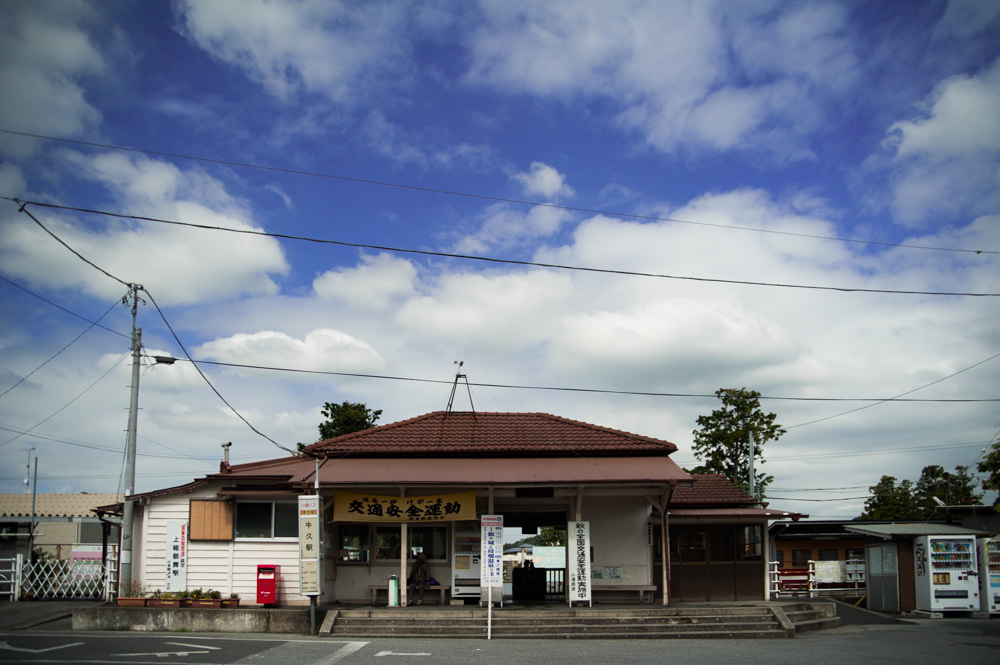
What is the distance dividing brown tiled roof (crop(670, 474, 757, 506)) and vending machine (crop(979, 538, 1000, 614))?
5.49 meters

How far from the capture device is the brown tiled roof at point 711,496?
1945cm

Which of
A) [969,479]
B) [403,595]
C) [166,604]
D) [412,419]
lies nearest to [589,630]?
[403,595]

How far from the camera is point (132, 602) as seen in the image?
1597cm

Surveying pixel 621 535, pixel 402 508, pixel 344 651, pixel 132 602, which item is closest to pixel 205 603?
pixel 132 602

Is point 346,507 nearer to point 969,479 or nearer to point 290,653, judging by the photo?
point 290,653

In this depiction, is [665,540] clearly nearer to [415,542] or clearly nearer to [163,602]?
[415,542]

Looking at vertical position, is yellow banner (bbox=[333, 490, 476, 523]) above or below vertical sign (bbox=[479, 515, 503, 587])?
above

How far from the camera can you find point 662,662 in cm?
1142

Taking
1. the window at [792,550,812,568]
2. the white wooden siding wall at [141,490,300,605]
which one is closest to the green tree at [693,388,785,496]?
the window at [792,550,812,568]

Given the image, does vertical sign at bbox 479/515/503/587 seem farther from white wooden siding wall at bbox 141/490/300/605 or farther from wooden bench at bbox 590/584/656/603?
white wooden siding wall at bbox 141/490/300/605

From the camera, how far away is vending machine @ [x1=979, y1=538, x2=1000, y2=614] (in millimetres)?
18688

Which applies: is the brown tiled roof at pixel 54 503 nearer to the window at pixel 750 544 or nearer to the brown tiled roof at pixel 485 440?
the brown tiled roof at pixel 485 440

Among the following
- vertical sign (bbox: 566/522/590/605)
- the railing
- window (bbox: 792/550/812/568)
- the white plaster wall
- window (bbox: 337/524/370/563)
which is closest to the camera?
vertical sign (bbox: 566/522/590/605)

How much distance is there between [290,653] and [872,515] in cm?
3813
